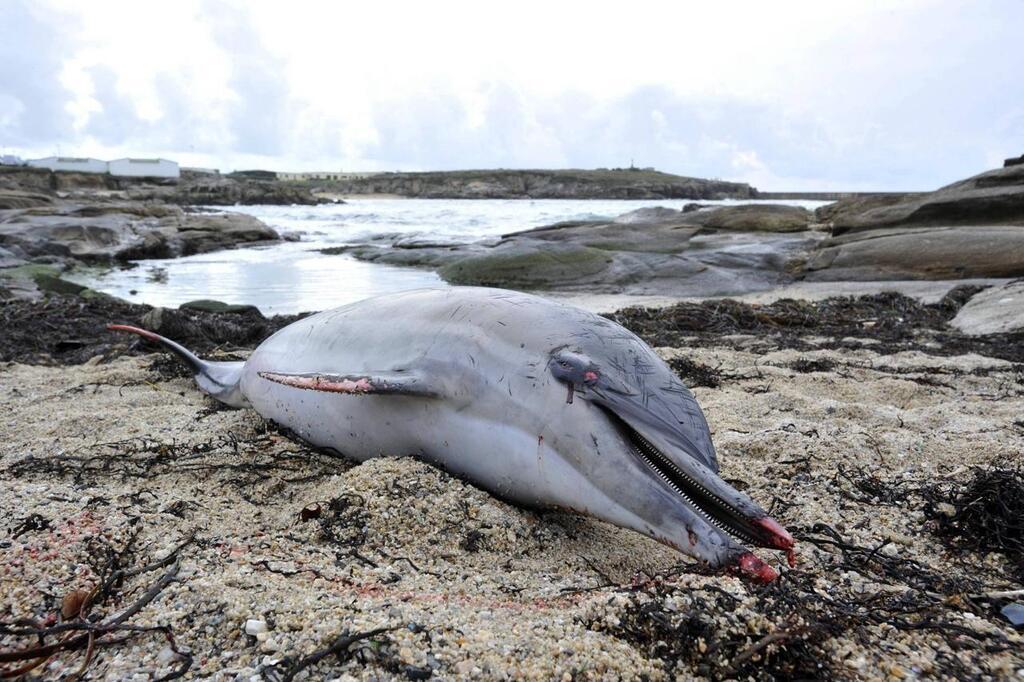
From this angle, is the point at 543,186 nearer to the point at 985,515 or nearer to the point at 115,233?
the point at 115,233

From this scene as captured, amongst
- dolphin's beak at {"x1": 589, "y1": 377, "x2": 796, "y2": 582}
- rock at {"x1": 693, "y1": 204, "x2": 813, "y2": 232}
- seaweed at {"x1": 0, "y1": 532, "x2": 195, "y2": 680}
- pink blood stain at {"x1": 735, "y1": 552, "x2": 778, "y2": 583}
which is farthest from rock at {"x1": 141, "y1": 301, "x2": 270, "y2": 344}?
rock at {"x1": 693, "y1": 204, "x2": 813, "y2": 232}

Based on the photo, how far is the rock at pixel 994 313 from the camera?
26.3 feet

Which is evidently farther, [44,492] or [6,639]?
[44,492]

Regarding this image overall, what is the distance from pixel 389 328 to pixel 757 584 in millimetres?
2327

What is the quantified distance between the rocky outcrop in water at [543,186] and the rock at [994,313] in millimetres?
80759

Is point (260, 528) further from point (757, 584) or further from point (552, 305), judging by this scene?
point (757, 584)

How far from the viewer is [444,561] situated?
9.18 feet

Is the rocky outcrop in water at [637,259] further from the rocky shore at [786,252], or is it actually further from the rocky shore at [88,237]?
the rocky shore at [88,237]

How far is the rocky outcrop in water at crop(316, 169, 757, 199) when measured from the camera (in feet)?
299

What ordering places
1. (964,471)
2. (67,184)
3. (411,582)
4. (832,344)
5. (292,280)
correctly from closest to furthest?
(411,582) → (964,471) → (832,344) → (292,280) → (67,184)

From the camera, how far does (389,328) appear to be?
3996 mm

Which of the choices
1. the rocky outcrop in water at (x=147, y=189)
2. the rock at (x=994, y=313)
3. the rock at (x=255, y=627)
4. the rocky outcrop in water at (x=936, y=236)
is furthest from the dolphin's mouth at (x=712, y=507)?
the rocky outcrop in water at (x=147, y=189)

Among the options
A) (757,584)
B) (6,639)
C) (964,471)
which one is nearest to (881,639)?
(757,584)

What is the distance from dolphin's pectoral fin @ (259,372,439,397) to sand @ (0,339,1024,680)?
0.36 meters
